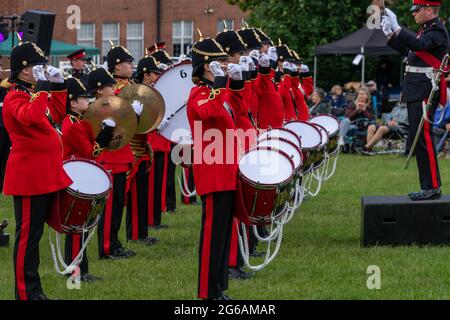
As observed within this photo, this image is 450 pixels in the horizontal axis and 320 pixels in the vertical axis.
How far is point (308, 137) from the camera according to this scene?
11.6m

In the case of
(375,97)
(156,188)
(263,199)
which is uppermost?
(263,199)

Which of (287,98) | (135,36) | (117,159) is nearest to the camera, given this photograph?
(117,159)

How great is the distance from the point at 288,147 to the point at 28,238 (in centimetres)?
238

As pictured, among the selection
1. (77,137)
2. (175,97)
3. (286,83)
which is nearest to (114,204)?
(77,137)

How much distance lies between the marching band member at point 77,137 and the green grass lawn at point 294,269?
9.6 inches

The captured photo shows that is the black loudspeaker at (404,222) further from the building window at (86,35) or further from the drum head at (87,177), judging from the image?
the building window at (86,35)

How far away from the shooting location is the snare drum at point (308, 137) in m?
11.5

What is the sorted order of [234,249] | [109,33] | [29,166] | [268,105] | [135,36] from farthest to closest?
[135,36]
[109,33]
[268,105]
[234,249]
[29,166]

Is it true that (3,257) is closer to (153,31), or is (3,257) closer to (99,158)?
(99,158)

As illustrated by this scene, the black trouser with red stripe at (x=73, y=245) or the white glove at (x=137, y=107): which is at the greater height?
the white glove at (x=137, y=107)

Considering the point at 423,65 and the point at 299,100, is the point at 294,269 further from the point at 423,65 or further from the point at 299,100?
the point at 299,100

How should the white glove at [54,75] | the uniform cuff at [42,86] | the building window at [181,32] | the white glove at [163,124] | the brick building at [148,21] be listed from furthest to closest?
the building window at [181,32], the brick building at [148,21], the white glove at [163,124], the white glove at [54,75], the uniform cuff at [42,86]

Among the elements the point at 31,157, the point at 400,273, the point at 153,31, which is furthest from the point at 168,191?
the point at 153,31

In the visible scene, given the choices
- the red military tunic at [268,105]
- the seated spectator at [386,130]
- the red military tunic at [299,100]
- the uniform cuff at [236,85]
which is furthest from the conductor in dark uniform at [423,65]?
the seated spectator at [386,130]
